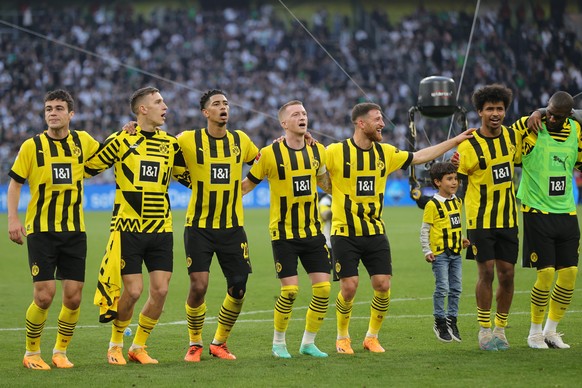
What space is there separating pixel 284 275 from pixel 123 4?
3288 cm

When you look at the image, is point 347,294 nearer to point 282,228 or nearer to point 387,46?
point 282,228

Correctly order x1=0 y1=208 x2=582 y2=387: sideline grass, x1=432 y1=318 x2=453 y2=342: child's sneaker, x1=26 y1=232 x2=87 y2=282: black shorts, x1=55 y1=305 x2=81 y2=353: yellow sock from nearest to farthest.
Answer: x1=0 y1=208 x2=582 y2=387: sideline grass → x1=26 y1=232 x2=87 y2=282: black shorts → x1=55 y1=305 x2=81 y2=353: yellow sock → x1=432 y1=318 x2=453 y2=342: child's sneaker

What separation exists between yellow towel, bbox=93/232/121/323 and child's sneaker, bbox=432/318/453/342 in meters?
2.93

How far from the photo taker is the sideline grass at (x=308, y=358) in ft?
23.9

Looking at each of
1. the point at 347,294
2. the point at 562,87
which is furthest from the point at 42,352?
the point at 562,87

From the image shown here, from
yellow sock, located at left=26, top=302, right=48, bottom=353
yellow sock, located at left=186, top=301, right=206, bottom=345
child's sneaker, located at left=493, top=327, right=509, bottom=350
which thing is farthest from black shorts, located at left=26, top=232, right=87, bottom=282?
child's sneaker, located at left=493, top=327, right=509, bottom=350

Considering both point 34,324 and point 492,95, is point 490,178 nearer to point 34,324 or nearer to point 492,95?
point 492,95

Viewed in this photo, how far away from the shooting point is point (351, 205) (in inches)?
339

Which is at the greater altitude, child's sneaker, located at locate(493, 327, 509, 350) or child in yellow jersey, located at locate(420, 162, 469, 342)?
child in yellow jersey, located at locate(420, 162, 469, 342)

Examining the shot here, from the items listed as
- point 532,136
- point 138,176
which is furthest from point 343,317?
→ point 532,136

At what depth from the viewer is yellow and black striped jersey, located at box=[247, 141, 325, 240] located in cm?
850

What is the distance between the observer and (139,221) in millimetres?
8156

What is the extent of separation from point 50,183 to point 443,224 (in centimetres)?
367

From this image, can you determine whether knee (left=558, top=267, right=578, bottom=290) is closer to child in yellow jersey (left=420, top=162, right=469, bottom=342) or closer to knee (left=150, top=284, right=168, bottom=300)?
child in yellow jersey (left=420, top=162, right=469, bottom=342)
